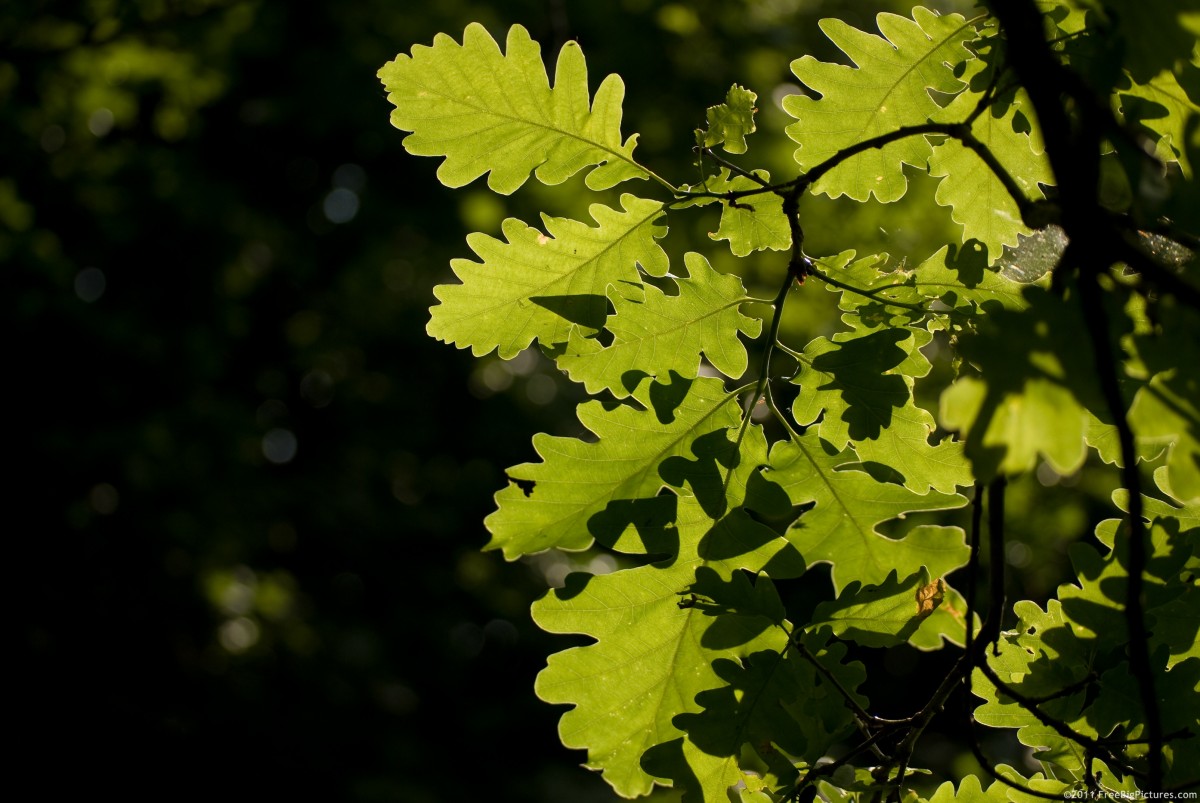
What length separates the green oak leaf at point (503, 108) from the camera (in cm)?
155

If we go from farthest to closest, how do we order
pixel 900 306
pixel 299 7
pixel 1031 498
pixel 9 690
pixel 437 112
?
pixel 299 7 → pixel 1031 498 → pixel 9 690 → pixel 437 112 → pixel 900 306

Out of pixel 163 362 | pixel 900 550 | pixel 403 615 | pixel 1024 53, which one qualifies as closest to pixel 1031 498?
pixel 403 615

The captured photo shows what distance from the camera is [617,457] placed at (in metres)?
1.53

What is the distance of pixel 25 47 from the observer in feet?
23.5

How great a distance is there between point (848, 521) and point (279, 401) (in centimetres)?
986

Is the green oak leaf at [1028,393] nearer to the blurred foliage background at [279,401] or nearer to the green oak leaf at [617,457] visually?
the green oak leaf at [617,457]

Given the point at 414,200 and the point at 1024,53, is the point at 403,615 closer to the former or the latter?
the point at 414,200

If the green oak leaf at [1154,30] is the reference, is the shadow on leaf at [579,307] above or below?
below

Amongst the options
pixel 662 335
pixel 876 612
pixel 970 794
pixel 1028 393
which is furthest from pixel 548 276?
pixel 970 794

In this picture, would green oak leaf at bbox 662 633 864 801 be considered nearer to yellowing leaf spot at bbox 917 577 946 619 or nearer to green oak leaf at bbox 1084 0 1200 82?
yellowing leaf spot at bbox 917 577 946 619

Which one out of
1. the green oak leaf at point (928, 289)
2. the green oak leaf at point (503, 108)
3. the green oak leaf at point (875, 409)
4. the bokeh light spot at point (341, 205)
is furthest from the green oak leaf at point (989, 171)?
the bokeh light spot at point (341, 205)

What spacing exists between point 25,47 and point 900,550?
7.65 meters

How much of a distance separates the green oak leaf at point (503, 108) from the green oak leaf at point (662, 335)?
191 millimetres

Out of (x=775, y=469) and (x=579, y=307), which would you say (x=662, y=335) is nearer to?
(x=579, y=307)
